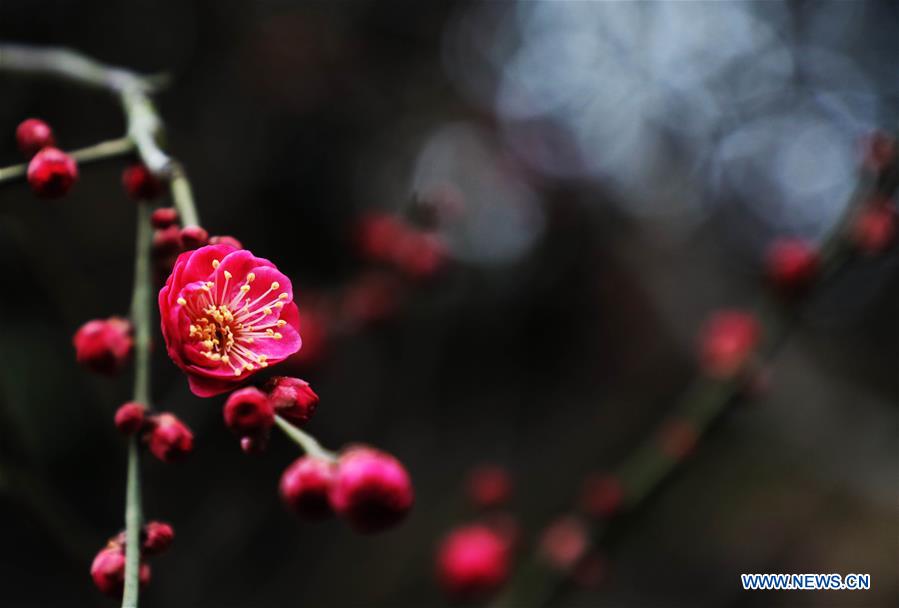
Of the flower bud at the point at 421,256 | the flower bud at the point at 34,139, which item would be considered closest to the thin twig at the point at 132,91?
the flower bud at the point at 34,139

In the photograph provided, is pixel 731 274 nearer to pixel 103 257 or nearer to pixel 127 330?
pixel 103 257

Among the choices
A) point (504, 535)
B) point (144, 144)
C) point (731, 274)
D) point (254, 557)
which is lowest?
point (144, 144)

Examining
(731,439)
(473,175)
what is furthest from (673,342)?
(473,175)

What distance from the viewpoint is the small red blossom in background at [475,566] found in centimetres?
202

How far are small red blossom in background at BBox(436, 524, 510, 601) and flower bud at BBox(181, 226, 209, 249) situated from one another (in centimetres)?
150

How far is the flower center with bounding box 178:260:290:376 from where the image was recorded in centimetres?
89

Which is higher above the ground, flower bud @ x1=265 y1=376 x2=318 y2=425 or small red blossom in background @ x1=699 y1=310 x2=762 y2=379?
small red blossom in background @ x1=699 y1=310 x2=762 y2=379

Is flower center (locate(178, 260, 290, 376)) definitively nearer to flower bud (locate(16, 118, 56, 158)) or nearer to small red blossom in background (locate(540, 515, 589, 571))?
flower bud (locate(16, 118, 56, 158))

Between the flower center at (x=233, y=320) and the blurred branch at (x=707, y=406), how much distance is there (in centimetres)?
122

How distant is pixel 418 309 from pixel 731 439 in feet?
10.7

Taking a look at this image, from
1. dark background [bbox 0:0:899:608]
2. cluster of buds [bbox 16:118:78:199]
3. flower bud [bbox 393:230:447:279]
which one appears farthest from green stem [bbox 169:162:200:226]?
flower bud [bbox 393:230:447:279]

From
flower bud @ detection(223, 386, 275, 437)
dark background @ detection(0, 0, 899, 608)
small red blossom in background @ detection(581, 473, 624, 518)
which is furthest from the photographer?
dark background @ detection(0, 0, 899, 608)

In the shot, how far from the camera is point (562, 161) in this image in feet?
18.1

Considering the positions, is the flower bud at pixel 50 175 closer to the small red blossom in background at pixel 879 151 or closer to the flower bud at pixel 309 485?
the flower bud at pixel 309 485
